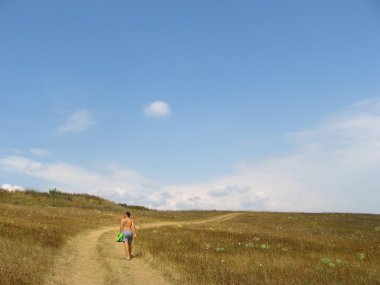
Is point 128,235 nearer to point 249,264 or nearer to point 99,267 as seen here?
point 99,267

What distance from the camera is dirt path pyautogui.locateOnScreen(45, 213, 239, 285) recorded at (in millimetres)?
15355

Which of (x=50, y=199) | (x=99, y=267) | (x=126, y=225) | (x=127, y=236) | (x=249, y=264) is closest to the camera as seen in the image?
(x=99, y=267)

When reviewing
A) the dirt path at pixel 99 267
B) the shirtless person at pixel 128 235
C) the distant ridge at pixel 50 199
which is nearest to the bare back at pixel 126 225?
the shirtless person at pixel 128 235

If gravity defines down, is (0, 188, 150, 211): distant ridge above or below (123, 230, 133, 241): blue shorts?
above

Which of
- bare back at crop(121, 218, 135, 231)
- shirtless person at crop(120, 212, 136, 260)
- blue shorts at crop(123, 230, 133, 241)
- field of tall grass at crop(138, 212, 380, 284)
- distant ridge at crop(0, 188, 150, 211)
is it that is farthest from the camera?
distant ridge at crop(0, 188, 150, 211)

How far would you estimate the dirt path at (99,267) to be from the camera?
15.4m

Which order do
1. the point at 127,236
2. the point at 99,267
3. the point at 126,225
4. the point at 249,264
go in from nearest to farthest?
the point at 99,267, the point at 249,264, the point at 127,236, the point at 126,225

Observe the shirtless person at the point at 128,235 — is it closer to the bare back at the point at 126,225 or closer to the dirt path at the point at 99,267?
the bare back at the point at 126,225

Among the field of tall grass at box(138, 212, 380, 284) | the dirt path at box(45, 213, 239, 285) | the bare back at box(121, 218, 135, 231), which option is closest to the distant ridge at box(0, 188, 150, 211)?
the field of tall grass at box(138, 212, 380, 284)

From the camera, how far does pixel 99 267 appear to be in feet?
58.8

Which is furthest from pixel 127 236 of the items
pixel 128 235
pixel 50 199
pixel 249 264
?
pixel 50 199

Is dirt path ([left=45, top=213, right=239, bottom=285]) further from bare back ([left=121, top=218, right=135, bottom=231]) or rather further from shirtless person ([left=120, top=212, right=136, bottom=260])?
bare back ([left=121, top=218, right=135, bottom=231])

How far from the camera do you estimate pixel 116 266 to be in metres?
18.4

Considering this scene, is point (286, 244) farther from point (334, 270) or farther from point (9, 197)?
point (9, 197)
